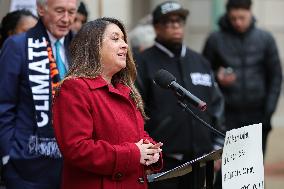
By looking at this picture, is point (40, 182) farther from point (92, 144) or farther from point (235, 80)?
point (235, 80)

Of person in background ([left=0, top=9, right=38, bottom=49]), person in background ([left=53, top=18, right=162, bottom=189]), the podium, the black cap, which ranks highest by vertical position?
the black cap

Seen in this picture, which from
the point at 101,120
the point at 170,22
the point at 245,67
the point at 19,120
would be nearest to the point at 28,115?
Answer: the point at 19,120

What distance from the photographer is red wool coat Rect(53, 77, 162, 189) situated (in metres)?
4.58

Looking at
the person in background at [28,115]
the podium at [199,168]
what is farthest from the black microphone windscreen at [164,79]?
the person in background at [28,115]

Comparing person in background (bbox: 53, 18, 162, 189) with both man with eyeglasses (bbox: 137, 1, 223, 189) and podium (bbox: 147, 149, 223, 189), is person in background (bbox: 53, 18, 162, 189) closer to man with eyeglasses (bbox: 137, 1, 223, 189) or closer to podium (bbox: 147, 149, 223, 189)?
podium (bbox: 147, 149, 223, 189)

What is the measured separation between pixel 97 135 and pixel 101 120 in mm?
83

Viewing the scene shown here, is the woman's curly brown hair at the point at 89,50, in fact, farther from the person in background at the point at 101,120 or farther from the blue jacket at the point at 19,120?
the blue jacket at the point at 19,120

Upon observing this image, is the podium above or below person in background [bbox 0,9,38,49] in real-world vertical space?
below

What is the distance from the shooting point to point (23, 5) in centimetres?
691

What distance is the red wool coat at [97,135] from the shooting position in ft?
15.0

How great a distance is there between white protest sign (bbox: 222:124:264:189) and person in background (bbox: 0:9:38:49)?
2.26m

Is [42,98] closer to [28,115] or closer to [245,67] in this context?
[28,115]

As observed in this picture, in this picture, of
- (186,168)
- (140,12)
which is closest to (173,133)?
(186,168)

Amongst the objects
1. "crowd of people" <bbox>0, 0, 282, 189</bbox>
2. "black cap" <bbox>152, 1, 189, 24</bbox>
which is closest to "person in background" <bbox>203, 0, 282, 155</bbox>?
"crowd of people" <bbox>0, 0, 282, 189</bbox>
